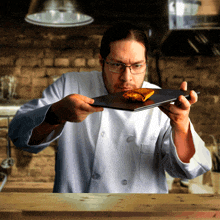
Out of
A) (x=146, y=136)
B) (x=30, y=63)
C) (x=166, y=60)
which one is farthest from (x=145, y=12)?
(x=146, y=136)

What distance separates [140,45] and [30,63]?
163 cm

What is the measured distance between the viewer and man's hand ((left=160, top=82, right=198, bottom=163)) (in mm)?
723

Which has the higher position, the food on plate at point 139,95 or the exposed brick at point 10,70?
the food on plate at point 139,95

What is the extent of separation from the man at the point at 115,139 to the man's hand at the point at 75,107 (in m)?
0.15

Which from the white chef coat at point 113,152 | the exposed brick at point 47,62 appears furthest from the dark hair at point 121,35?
the exposed brick at point 47,62

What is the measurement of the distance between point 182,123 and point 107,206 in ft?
1.08

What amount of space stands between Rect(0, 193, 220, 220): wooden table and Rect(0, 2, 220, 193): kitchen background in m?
1.66

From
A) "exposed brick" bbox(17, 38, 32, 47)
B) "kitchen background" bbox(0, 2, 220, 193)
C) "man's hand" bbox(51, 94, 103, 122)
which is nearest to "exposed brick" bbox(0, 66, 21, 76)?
"kitchen background" bbox(0, 2, 220, 193)

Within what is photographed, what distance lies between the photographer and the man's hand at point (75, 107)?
27.7 inches

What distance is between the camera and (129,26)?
1075 mm

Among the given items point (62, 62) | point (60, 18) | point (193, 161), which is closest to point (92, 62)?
point (62, 62)

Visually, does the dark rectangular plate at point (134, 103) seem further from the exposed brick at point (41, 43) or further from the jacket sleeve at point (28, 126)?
the exposed brick at point (41, 43)

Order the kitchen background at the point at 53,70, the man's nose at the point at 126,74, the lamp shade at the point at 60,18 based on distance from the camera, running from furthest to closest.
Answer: the kitchen background at the point at 53,70 < the lamp shade at the point at 60,18 < the man's nose at the point at 126,74

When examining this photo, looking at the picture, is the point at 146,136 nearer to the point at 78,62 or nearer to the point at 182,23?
the point at 182,23
